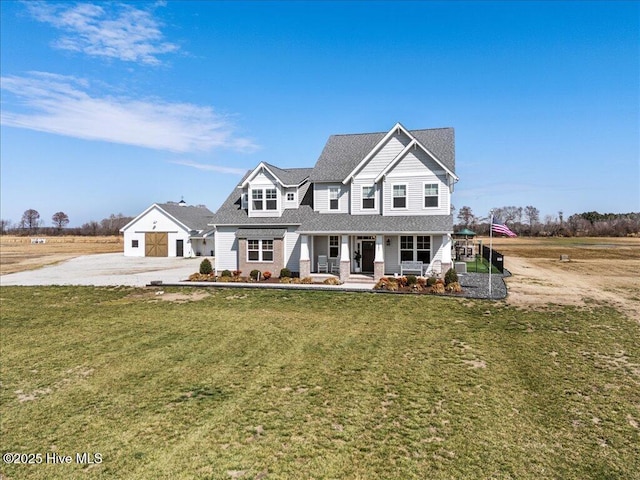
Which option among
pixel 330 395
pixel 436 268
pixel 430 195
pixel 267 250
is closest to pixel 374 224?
pixel 430 195

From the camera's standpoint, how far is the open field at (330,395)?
590cm

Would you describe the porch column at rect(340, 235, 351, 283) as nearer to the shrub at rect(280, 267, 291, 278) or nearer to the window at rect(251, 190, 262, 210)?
the shrub at rect(280, 267, 291, 278)

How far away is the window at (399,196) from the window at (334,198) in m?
3.72

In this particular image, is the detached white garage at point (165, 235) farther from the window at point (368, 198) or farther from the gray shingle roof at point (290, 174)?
the window at point (368, 198)

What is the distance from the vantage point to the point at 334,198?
2531cm

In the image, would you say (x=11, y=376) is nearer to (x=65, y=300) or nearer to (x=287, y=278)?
(x=65, y=300)

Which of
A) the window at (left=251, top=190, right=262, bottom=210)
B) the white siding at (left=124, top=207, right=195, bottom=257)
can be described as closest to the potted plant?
the window at (left=251, top=190, right=262, bottom=210)

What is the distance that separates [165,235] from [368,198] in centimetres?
2988

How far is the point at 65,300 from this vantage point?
61.4 feet

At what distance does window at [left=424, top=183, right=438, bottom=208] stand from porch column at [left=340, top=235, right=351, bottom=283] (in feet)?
17.4

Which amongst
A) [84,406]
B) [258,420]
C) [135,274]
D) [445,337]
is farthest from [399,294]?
[135,274]

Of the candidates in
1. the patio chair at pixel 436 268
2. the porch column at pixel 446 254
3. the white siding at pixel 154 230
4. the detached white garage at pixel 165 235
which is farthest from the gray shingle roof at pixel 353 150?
the white siding at pixel 154 230

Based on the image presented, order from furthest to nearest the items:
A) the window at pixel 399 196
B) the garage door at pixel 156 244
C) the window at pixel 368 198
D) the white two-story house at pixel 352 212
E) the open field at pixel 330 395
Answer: the garage door at pixel 156 244, the window at pixel 368 198, the window at pixel 399 196, the white two-story house at pixel 352 212, the open field at pixel 330 395

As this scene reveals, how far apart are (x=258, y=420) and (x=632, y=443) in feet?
20.4
